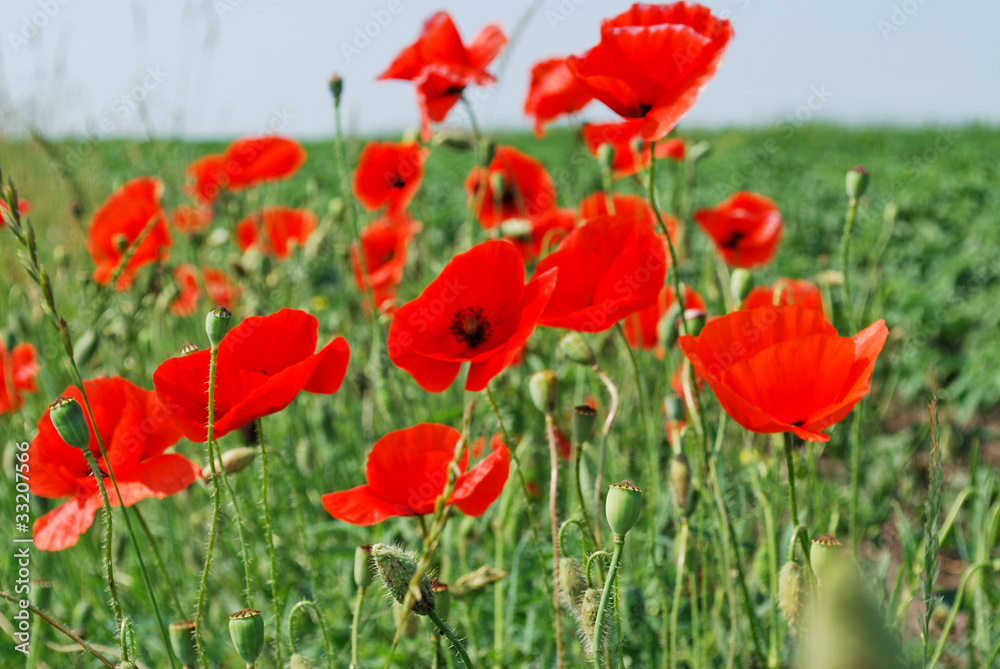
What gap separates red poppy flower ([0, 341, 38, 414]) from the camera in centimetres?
170

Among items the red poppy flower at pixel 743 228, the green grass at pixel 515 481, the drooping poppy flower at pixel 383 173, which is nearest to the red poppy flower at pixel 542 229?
the green grass at pixel 515 481

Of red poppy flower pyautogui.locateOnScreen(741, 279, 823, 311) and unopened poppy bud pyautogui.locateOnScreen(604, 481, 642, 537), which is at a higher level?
red poppy flower pyautogui.locateOnScreen(741, 279, 823, 311)

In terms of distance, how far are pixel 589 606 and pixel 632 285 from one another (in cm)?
41

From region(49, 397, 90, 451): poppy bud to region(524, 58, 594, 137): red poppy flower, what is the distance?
1.03 meters

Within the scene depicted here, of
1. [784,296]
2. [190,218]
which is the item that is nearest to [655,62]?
[784,296]

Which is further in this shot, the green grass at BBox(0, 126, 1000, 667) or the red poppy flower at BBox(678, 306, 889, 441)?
the green grass at BBox(0, 126, 1000, 667)

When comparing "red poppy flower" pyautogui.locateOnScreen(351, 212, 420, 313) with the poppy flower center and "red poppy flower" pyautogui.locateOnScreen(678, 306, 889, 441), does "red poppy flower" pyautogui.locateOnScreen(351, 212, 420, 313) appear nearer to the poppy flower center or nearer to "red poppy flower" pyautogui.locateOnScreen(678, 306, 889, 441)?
the poppy flower center

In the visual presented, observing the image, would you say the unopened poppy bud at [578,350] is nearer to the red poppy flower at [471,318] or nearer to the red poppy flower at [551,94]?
the red poppy flower at [471,318]

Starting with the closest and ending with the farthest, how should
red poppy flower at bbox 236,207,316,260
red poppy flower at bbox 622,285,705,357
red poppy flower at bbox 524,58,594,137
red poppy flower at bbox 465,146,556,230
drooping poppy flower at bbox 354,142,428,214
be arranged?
red poppy flower at bbox 524,58,594,137
red poppy flower at bbox 622,285,705,357
red poppy flower at bbox 465,146,556,230
drooping poppy flower at bbox 354,142,428,214
red poppy flower at bbox 236,207,316,260

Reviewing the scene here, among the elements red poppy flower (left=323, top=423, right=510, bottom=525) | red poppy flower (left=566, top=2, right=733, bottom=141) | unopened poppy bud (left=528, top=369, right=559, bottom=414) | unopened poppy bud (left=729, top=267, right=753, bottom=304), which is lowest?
red poppy flower (left=323, top=423, right=510, bottom=525)

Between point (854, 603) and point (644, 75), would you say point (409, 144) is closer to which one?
point (644, 75)

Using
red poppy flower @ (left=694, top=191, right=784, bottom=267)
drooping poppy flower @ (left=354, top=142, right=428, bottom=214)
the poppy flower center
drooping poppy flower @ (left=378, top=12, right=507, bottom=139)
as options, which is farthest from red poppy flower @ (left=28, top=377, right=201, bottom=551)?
red poppy flower @ (left=694, top=191, right=784, bottom=267)

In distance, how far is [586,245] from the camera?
1.07 meters

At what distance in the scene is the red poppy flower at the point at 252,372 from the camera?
2.66ft
